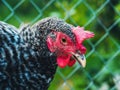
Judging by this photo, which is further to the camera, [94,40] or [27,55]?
[94,40]

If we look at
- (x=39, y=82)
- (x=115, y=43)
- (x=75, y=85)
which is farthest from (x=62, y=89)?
(x=39, y=82)

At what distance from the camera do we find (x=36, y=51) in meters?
3.45

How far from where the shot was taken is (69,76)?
467cm

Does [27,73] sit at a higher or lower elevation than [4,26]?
lower

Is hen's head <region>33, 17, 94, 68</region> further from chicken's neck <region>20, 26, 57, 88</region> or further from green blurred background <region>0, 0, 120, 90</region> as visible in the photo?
green blurred background <region>0, 0, 120, 90</region>

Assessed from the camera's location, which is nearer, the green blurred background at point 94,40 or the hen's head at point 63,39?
the hen's head at point 63,39

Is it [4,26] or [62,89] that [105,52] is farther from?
[4,26]

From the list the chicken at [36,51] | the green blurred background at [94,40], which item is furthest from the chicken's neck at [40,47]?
the green blurred background at [94,40]

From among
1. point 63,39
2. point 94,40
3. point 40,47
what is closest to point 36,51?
point 40,47

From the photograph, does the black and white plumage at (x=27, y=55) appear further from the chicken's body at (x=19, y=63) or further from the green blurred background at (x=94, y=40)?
the green blurred background at (x=94, y=40)

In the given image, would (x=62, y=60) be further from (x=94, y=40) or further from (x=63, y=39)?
(x=94, y=40)

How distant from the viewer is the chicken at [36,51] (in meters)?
3.40

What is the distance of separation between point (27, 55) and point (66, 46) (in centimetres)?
19

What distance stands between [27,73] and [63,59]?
0.18 metres
